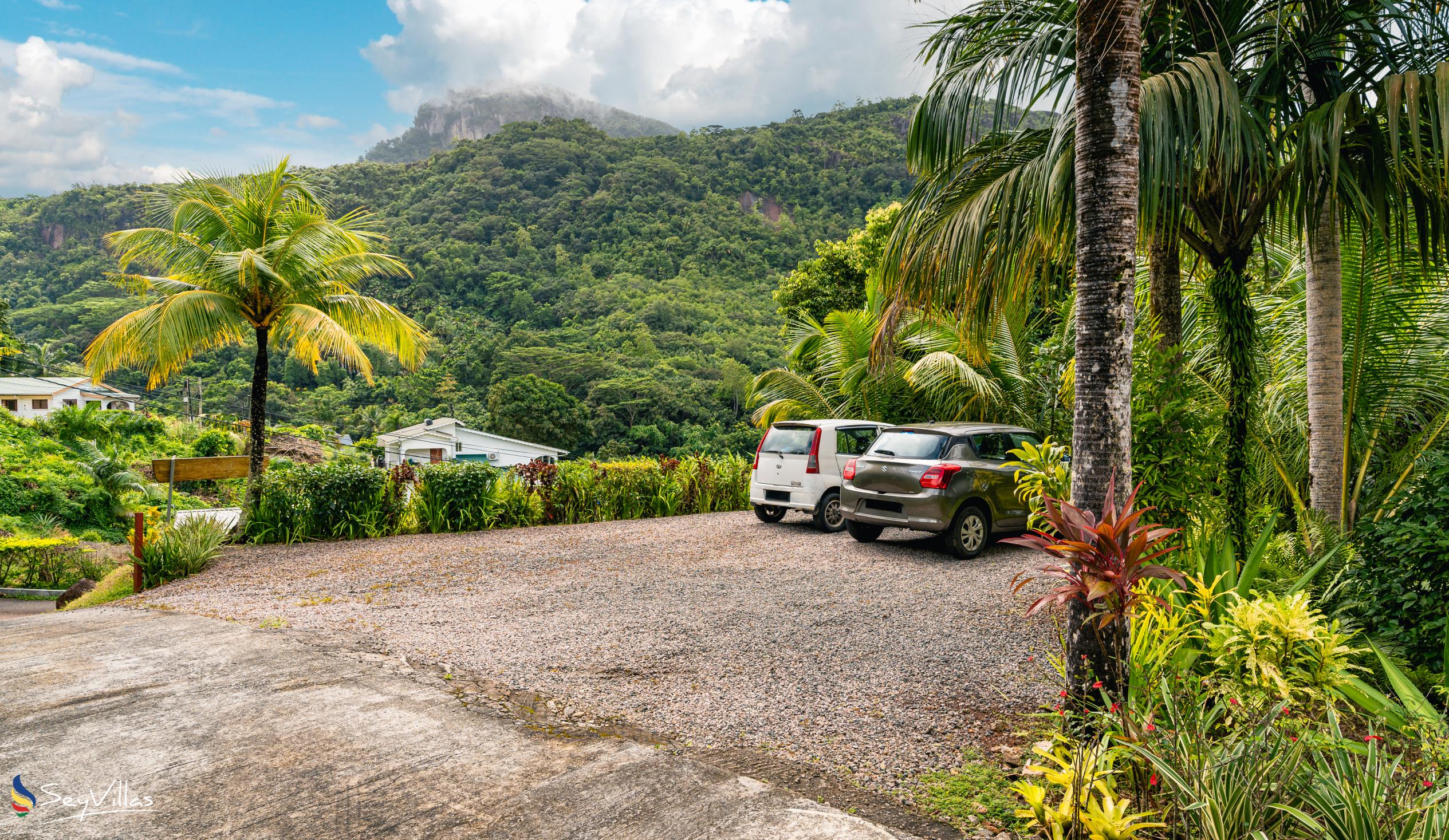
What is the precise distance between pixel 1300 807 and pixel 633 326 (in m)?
46.5

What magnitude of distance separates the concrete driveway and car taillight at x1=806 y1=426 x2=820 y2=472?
6.75m

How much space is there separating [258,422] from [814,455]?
815 cm

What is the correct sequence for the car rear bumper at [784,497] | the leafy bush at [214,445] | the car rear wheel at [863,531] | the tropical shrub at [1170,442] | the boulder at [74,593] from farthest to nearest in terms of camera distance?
1. the leafy bush at [214,445]
2. the car rear bumper at [784,497]
3. the car rear wheel at [863,531]
4. the boulder at [74,593]
5. the tropical shrub at [1170,442]

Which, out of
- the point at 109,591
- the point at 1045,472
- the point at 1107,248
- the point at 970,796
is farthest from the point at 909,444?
the point at 109,591

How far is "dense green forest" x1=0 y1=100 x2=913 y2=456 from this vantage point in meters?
42.4

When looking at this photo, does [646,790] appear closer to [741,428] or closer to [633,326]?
[741,428]

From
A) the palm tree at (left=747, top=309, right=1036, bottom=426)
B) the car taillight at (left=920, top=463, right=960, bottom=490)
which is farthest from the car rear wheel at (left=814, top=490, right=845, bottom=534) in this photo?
the palm tree at (left=747, top=309, right=1036, bottom=426)

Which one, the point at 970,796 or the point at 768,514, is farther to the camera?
the point at 768,514

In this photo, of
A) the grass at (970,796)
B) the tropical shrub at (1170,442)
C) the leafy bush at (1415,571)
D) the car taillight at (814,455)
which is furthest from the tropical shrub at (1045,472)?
the car taillight at (814,455)

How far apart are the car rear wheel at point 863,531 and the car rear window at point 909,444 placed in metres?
0.94

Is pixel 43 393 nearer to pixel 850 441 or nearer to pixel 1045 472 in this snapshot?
pixel 850 441

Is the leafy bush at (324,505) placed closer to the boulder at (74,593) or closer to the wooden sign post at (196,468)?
the wooden sign post at (196,468)

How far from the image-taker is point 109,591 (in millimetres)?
8680

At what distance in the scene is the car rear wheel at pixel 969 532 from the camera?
8.76m
